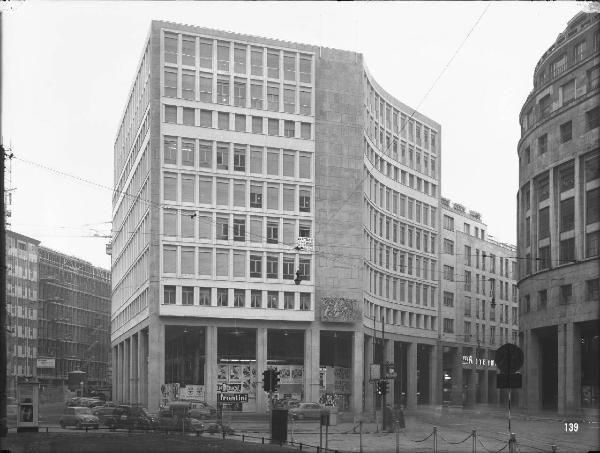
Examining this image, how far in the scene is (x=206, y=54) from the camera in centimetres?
9094

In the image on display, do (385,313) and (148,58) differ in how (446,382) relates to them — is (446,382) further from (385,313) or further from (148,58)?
(148,58)

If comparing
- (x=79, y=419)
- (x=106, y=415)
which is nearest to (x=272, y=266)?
(x=106, y=415)

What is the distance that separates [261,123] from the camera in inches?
3632

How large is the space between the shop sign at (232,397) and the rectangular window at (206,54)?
31003mm

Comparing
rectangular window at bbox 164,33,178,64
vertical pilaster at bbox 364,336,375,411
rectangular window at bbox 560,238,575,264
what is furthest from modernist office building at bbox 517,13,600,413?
rectangular window at bbox 164,33,178,64

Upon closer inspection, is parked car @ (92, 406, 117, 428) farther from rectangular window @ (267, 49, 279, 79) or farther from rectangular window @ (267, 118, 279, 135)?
rectangular window @ (267, 49, 279, 79)

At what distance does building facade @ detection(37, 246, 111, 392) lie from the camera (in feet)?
581

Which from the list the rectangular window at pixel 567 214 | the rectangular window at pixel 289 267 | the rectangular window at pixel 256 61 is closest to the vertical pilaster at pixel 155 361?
the rectangular window at pixel 289 267

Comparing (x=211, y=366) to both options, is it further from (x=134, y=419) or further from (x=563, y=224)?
(x=563, y=224)

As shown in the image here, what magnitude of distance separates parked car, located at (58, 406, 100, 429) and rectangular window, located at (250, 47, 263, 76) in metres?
41.2

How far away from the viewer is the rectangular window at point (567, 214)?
82331 millimetres

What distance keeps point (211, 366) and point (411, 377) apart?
3478 centimetres

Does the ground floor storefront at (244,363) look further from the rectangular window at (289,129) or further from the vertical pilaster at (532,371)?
the rectangular window at (289,129)

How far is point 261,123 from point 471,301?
61579 millimetres
